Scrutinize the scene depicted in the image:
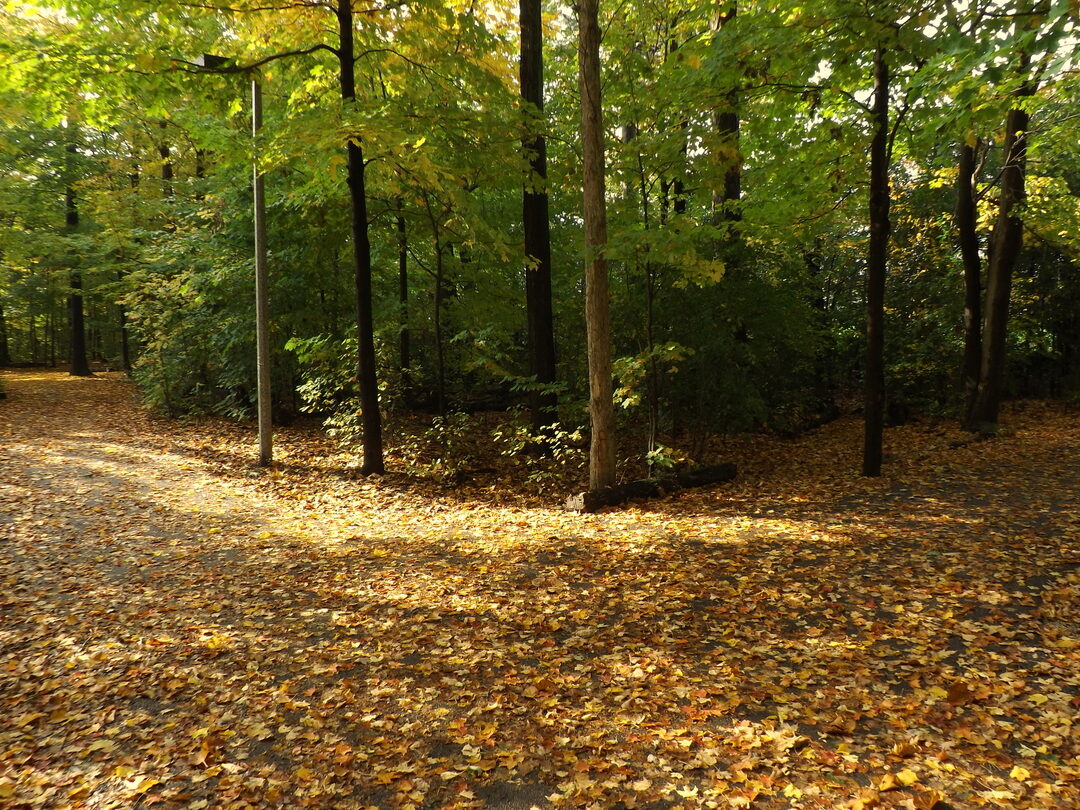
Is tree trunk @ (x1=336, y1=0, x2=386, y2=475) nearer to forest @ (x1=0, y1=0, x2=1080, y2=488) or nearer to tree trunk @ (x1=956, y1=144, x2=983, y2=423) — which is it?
forest @ (x1=0, y1=0, x2=1080, y2=488)

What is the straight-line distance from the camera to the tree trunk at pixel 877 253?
336 inches

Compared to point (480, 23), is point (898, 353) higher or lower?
lower

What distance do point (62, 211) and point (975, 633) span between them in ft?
Result: 90.6

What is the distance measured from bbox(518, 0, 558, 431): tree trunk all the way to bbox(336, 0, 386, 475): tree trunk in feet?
8.58

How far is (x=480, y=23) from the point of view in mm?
10609

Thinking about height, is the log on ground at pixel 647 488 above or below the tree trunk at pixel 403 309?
below

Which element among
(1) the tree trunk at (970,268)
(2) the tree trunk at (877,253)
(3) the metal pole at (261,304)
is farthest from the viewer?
(1) the tree trunk at (970,268)

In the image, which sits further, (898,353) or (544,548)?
(898,353)

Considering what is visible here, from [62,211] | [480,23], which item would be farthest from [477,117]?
[62,211]

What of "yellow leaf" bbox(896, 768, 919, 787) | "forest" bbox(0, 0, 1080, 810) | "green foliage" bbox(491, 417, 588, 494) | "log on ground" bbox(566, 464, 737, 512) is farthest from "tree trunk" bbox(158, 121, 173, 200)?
"yellow leaf" bbox(896, 768, 919, 787)

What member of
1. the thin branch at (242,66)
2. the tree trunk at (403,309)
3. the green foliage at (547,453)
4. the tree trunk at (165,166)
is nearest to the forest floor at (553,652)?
the green foliage at (547,453)

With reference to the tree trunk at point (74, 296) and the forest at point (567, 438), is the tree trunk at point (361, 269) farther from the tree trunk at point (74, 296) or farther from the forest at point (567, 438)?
the tree trunk at point (74, 296)

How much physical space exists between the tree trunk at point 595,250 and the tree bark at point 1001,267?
748 centimetres

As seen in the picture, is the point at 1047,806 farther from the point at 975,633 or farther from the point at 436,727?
the point at 436,727
